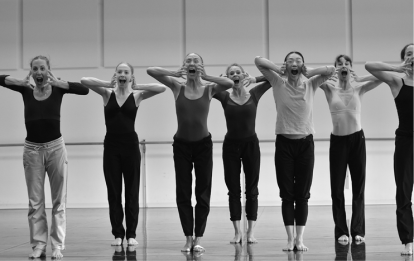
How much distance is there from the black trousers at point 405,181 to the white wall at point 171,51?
15.8 feet

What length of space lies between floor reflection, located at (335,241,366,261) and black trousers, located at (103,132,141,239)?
182 cm

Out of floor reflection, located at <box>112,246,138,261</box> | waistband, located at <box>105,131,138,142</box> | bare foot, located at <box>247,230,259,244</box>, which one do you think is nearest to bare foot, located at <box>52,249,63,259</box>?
floor reflection, located at <box>112,246,138,261</box>

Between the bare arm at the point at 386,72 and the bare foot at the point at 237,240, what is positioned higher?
the bare arm at the point at 386,72

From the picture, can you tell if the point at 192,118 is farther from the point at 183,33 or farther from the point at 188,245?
the point at 183,33

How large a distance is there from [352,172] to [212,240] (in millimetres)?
1492

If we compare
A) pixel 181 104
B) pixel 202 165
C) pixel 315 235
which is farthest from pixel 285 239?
pixel 181 104

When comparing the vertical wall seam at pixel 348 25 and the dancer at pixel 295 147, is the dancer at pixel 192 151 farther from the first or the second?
the vertical wall seam at pixel 348 25

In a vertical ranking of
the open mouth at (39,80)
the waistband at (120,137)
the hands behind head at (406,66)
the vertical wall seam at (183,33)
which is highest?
the vertical wall seam at (183,33)

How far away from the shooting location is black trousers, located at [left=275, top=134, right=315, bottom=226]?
454 centimetres

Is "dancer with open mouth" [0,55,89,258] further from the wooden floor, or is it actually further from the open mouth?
the wooden floor

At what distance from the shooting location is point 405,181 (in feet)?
13.9

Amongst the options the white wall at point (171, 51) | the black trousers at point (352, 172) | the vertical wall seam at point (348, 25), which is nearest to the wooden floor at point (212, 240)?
the black trousers at point (352, 172)

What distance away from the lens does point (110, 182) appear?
489 centimetres

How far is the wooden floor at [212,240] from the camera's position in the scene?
4277mm
